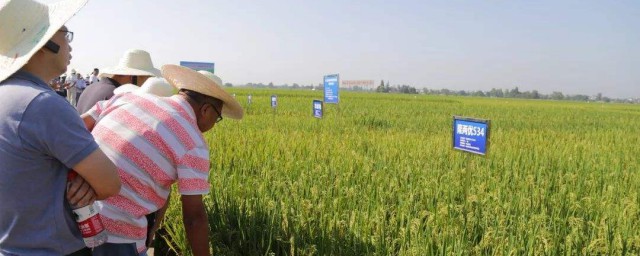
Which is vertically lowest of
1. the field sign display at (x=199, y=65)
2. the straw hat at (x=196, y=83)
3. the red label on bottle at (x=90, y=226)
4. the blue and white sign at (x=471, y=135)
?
the red label on bottle at (x=90, y=226)

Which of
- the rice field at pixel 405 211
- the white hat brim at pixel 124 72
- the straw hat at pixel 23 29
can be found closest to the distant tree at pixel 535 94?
the rice field at pixel 405 211

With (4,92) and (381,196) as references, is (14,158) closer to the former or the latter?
(4,92)

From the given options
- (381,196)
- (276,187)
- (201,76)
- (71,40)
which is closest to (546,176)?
(381,196)

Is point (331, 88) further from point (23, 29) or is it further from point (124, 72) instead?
point (23, 29)

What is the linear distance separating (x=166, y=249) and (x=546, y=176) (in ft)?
11.3

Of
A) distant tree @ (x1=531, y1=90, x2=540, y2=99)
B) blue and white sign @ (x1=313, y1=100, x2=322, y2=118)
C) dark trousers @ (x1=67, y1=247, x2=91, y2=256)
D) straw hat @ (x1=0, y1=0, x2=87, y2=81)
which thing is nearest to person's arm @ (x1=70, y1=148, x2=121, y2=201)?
dark trousers @ (x1=67, y1=247, x2=91, y2=256)

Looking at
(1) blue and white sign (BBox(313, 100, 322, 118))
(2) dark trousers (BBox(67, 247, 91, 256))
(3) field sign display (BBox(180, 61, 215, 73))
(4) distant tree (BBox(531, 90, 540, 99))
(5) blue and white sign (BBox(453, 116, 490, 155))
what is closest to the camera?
(2) dark trousers (BBox(67, 247, 91, 256))

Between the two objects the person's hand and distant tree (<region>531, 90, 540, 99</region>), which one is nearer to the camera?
the person's hand

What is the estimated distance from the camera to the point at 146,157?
5.46 ft

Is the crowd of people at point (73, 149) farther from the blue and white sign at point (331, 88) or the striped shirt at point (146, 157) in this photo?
the blue and white sign at point (331, 88)

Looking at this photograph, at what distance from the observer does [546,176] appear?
4473 mm

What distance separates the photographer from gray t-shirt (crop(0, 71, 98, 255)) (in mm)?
1225

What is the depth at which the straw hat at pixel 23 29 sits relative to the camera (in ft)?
4.34

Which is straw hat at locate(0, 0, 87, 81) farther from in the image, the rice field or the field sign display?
the field sign display
